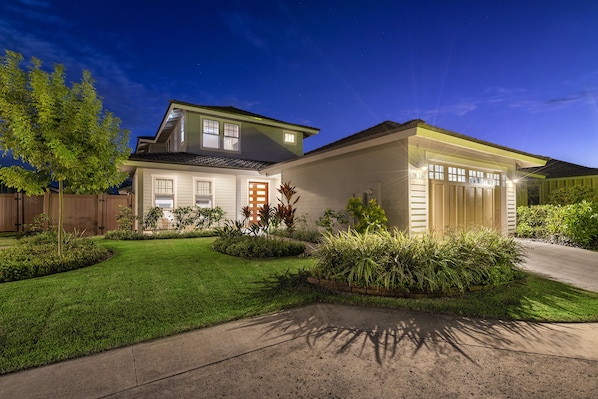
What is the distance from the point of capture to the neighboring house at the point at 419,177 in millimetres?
7496

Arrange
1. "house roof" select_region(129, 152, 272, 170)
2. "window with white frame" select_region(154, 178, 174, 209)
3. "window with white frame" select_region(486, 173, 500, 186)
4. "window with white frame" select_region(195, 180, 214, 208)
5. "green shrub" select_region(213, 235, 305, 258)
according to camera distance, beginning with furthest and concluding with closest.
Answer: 1. "window with white frame" select_region(195, 180, 214, 208)
2. "window with white frame" select_region(154, 178, 174, 209)
3. "house roof" select_region(129, 152, 272, 170)
4. "window with white frame" select_region(486, 173, 500, 186)
5. "green shrub" select_region(213, 235, 305, 258)

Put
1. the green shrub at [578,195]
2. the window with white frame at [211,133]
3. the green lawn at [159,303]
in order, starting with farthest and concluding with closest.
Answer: the window with white frame at [211,133] < the green shrub at [578,195] < the green lawn at [159,303]

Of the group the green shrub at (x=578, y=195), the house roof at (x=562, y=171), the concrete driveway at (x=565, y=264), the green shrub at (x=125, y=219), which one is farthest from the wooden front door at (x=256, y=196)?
the house roof at (x=562, y=171)

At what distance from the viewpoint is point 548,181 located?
17656 millimetres

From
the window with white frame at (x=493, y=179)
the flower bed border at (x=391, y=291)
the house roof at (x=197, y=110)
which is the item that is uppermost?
the house roof at (x=197, y=110)

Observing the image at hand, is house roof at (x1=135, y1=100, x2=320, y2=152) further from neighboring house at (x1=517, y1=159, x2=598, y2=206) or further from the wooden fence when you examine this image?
neighboring house at (x1=517, y1=159, x2=598, y2=206)

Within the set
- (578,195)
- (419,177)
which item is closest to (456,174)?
(419,177)

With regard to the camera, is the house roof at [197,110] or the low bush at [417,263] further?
the house roof at [197,110]

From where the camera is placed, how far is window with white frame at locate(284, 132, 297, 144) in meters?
17.8

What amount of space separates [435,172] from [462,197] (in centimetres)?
166

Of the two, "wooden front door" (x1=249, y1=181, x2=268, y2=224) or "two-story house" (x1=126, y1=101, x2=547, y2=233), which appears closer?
"two-story house" (x1=126, y1=101, x2=547, y2=233)

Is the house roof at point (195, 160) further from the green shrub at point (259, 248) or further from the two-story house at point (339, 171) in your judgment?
the green shrub at point (259, 248)

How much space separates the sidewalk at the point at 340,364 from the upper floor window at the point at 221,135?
13.2m

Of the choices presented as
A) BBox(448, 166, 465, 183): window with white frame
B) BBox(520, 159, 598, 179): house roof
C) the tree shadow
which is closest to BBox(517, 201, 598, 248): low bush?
BBox(448, 166, 465, 183): window with white frame
